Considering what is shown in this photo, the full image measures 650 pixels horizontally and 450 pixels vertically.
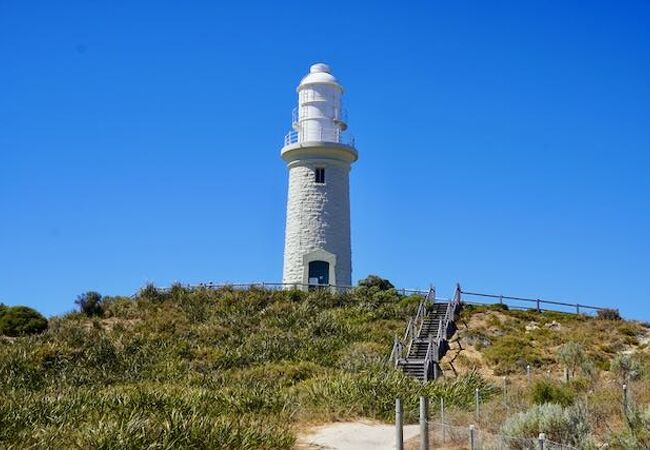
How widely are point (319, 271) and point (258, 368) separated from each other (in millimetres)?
14755

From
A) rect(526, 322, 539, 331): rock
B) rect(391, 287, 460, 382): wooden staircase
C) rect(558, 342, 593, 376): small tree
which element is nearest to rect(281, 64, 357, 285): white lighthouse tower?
rect(391, 287, 460, 382): wooden staircase

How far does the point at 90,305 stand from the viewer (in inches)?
1357

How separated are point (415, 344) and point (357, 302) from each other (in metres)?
7.83

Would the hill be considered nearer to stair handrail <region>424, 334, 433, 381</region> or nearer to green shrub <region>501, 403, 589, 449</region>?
green shrub <region>501, 403, 589, 449</region>

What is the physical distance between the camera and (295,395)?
60.5 feet

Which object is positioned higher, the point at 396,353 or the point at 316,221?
the point at 316,221

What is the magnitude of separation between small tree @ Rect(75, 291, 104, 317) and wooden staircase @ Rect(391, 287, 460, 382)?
14.1 metres

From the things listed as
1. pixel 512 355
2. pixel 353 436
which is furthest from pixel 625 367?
pixel 353 436

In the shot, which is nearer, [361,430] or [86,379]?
[361,430]

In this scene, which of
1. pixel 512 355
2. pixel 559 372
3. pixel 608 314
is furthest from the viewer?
pixel 608 314

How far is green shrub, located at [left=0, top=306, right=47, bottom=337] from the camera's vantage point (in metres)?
31.8

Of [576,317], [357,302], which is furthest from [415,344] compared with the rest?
[576,317]

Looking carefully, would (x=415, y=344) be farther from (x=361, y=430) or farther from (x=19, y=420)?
(x=19, y=420)

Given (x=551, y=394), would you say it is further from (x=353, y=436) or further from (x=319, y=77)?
(x=319, y=77)
